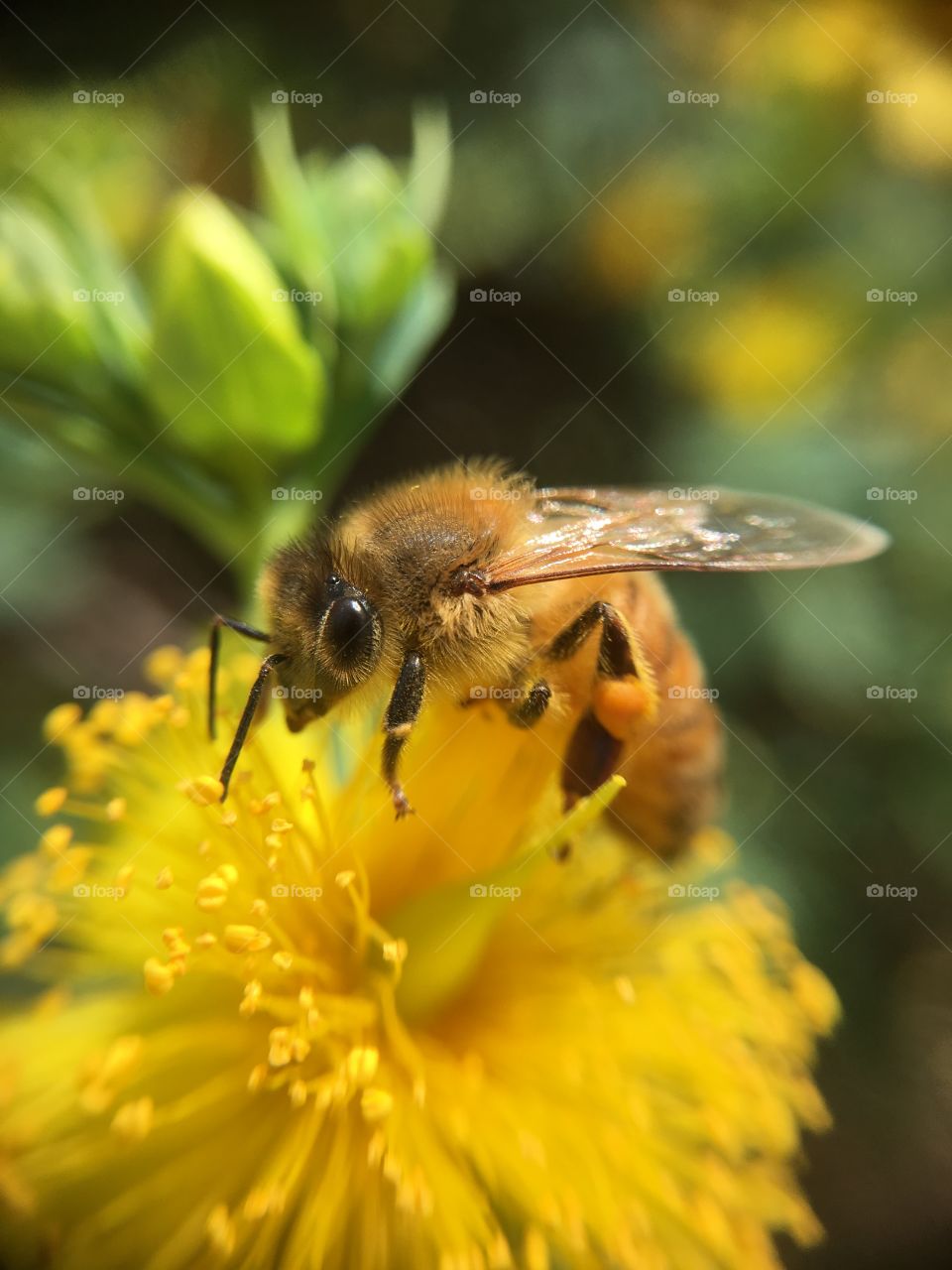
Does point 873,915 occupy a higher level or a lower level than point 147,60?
lower

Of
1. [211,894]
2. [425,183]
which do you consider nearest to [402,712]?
[211,894]

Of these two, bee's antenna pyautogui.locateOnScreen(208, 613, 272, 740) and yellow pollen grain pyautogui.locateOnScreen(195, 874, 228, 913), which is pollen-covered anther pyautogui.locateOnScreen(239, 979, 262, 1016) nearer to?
yellow pollen grain pyautogui.locateOnScreen(195, 874, 228, 913)

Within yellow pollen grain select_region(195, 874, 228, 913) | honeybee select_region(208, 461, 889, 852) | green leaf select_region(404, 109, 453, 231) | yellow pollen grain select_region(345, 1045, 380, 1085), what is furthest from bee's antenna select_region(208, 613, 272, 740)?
green leaf select_region(404, 109, 453, 231)

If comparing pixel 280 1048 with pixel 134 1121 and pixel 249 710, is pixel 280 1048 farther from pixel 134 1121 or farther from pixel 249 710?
pixel 249 710

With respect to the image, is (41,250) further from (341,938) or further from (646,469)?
(646,469)

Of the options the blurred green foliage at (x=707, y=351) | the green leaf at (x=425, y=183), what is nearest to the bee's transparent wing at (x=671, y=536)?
the green leaf at (x=425, y=183)

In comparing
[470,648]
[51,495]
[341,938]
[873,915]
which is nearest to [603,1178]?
[341,938]

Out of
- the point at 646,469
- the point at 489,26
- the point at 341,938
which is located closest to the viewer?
the point at 341,938

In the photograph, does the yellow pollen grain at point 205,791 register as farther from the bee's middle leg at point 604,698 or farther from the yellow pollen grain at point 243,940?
the bee's middle leg at point 604,698
